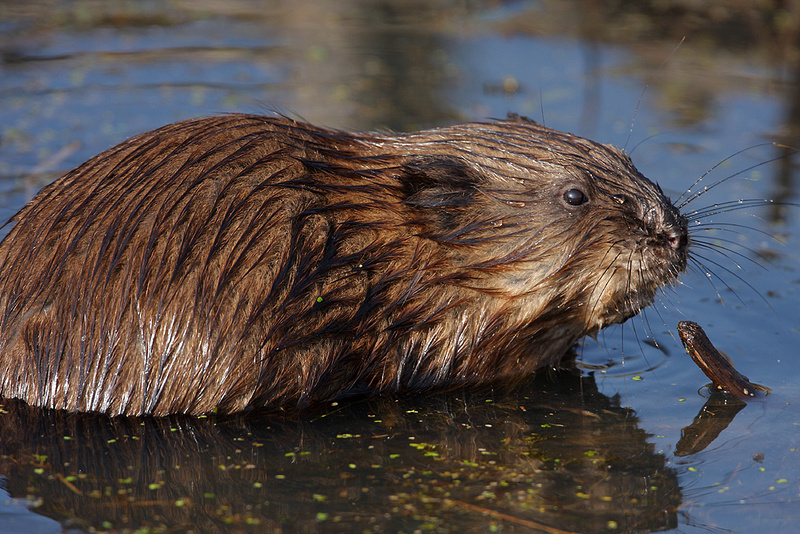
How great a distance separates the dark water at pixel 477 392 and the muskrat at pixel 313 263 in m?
0.20

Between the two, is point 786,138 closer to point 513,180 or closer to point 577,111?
point 577,111

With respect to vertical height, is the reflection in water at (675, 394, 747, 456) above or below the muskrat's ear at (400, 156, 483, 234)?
below

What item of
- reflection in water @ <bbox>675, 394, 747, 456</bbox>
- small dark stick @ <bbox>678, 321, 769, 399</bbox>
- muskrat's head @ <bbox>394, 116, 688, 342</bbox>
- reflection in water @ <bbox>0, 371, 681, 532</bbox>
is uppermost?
muskrat's head @ <bbox>394, 116, 688, 342</bbox>

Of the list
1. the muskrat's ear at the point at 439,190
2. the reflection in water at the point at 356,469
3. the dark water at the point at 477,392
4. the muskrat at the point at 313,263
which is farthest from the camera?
the muskrat's ear at the point at 439,190

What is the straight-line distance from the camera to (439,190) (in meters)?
3.92

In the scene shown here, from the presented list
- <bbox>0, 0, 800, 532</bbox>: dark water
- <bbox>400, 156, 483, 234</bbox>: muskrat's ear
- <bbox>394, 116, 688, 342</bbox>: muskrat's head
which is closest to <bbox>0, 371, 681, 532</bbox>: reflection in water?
<bbox>0, 0, 800, 532</bbox>: dark water

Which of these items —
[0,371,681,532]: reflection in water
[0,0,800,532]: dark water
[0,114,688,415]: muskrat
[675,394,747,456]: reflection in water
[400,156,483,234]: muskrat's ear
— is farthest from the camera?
[400,156,483,234]: muskrat's ear

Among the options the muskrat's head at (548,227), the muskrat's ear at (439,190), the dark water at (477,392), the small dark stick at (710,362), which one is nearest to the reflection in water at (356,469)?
the dark water at (477,392)

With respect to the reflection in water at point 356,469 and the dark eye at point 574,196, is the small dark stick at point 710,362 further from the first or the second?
the dark eye at point 574,196

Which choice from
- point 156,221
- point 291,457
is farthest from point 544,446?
point 156,221

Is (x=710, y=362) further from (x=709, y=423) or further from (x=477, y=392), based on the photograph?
(x=477, y=392)

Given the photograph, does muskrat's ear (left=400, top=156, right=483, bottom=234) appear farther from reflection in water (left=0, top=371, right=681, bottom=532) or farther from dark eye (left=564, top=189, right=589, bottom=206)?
reflection in water (left=0, top=371, right=681, bottom=532)

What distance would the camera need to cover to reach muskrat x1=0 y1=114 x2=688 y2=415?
3.52 m

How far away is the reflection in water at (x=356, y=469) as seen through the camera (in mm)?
3086
